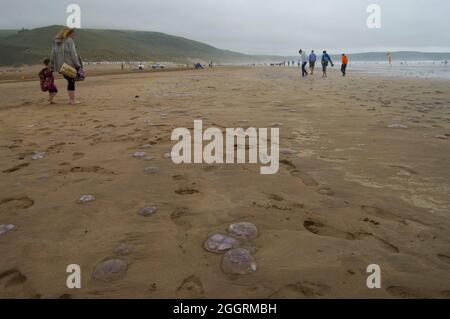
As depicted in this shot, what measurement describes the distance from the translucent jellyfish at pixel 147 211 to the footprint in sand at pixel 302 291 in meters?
1.35

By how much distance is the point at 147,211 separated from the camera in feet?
9.19

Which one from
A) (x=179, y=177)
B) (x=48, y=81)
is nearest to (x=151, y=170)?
(x=179, y=177)

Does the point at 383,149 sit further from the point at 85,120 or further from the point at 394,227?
the point at 85,120

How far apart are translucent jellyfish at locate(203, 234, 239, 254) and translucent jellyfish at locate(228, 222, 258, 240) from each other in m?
0.08

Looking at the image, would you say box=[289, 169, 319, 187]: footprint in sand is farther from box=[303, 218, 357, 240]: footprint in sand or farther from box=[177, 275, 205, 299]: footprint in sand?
box=[177, 275, 205, 299]: footprint in sand

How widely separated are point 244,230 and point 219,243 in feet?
0.86

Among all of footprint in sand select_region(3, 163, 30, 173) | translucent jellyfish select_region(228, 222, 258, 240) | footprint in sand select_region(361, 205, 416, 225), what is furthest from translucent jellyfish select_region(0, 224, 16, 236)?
footprint in sand select_region(361, 205, 416, 225)

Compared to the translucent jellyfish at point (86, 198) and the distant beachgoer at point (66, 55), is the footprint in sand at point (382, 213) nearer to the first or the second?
the translucent jellyfish at point (86, 198)

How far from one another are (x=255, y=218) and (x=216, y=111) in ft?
16.7

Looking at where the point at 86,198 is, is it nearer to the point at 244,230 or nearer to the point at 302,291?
the point at 244,230

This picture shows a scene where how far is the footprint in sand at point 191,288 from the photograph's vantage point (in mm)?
1845

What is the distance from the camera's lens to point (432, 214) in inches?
105

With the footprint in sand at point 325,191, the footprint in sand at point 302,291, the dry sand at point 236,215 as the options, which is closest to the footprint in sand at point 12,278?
the dry sand at point 236,215

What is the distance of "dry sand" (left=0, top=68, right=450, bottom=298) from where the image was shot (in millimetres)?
1943
